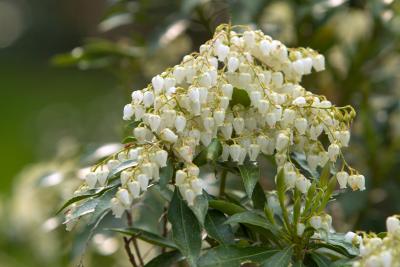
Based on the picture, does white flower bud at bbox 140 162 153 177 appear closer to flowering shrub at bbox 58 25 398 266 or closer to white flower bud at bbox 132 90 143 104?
flowering shrub at bbox 58 25 398 266

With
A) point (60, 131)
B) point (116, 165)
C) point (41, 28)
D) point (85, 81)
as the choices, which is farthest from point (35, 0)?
point (116, 165)

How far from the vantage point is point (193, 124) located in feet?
4.61

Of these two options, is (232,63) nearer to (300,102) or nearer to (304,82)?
(300,102)

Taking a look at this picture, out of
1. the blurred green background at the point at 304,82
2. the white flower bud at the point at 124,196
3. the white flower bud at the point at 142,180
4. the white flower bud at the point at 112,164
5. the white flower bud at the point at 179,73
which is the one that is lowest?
the white flower bud at the point at 124,196

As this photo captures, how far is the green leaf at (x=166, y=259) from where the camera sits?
1535 millimetres

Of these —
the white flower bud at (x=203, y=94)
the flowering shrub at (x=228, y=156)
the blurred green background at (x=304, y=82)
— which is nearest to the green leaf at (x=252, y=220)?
the flowering shrub at (x=228, y=156)

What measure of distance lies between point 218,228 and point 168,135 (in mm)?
203

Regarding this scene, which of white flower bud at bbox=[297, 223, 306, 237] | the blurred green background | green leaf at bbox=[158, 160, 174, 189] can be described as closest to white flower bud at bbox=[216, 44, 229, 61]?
green leaf at bbox=[158, 160, 174, 189]

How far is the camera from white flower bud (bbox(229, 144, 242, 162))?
1400mm

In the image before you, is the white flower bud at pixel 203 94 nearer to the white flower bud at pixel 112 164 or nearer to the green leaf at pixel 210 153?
the green leaf at pixel 210 153

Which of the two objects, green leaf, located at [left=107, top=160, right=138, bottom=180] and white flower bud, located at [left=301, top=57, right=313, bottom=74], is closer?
green leaf, located at [left=107, top=160, right=138, bottom=180]

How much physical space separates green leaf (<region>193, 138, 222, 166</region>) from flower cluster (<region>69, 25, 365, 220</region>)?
13 mm

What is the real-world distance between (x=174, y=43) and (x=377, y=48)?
26.3 inches

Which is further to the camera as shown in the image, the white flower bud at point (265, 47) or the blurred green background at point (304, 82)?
the blurred green background at point (304, 82)
